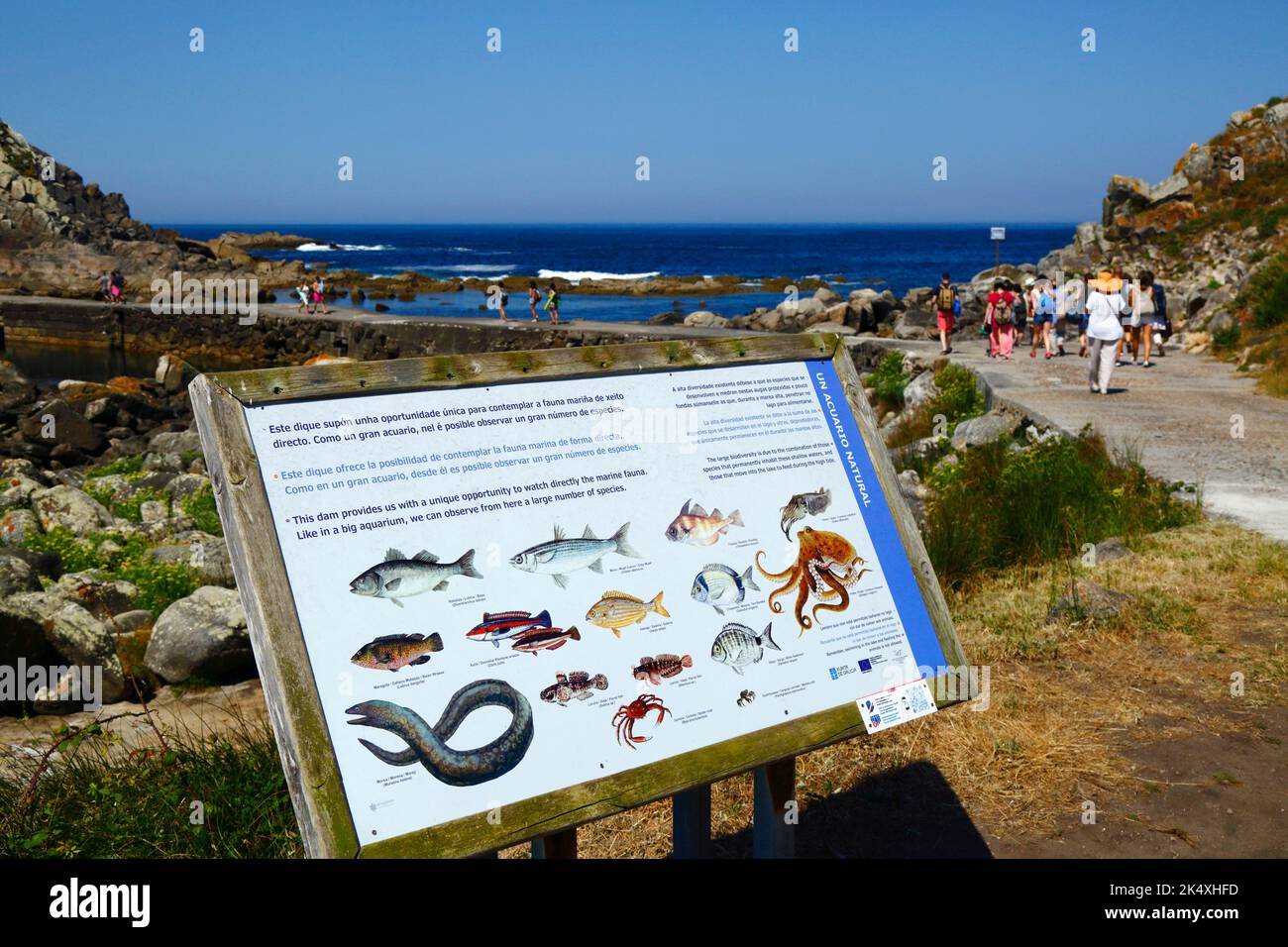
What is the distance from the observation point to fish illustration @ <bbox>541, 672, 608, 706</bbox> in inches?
99.8

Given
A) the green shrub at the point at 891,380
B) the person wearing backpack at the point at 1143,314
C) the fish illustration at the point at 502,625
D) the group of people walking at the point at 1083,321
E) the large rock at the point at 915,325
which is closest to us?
the fish illustration at the point at 502,625

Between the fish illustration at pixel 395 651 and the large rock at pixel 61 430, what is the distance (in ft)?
61.2

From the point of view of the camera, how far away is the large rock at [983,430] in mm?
10969

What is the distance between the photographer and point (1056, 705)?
16.3ft

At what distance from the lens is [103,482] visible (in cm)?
1435

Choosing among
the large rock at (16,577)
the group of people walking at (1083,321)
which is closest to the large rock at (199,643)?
the large rock at (16,577)

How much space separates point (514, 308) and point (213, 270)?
14.1 meters

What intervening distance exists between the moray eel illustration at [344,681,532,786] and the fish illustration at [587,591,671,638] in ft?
0.93

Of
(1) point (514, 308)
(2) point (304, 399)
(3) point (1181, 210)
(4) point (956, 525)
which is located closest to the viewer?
(2) point (304, 399)

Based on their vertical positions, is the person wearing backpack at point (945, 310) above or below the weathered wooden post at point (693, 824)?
above

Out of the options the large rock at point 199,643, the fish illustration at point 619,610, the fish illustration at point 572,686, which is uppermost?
the fish illustration at point 619,610

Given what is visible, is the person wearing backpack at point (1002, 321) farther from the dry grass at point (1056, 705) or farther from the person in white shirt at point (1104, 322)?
the dry grass at point (1056, 705)
